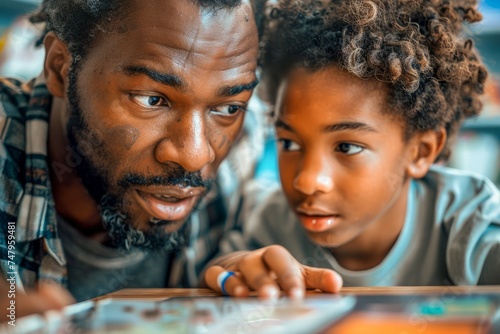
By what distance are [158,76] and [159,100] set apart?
40mm

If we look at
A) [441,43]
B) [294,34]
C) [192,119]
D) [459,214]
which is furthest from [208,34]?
[459,214]

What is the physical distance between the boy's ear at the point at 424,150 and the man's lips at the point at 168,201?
14.4 inches

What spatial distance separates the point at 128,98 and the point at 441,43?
47cm

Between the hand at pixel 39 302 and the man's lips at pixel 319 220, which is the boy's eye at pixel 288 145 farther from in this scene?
the hand at pixel 39 302

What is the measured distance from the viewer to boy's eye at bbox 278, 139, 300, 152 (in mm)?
881

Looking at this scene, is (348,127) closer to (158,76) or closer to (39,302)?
(158,76)

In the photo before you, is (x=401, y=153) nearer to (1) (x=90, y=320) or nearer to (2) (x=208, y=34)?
(2) (x=208, y=34)

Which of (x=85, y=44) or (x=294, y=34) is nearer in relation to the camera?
(x=85, y=44)

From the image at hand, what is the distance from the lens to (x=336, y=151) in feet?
2.79

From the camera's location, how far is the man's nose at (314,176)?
81cm

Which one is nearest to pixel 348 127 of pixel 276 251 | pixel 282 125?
pixel 282 125

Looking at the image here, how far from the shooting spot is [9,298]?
22.3 inches

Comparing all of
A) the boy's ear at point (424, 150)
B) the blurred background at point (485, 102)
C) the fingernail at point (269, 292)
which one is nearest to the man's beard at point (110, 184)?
the fingernail at point (269, 292)

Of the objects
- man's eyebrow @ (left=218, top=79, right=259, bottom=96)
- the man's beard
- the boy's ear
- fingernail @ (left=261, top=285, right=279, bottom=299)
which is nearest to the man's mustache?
the man's beard
